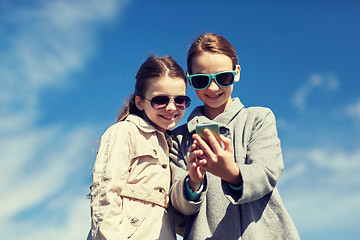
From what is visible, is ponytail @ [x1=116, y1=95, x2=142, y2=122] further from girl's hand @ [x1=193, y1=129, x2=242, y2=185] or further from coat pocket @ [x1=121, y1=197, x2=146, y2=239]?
girl's hand @ [x1=193, y1=129, x2=242, y2=185]

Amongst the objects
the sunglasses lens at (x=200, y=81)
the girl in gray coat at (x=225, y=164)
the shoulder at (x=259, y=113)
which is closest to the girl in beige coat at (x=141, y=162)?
the girl in gray coat at (x=225, y=164)

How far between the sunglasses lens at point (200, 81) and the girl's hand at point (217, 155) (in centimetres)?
114

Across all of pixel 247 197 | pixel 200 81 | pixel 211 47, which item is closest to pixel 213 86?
pixel 200 81

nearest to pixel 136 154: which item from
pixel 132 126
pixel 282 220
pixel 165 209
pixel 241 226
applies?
pixel 132 126

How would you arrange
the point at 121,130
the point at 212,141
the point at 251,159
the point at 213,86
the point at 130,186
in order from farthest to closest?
1. the point at 213,86
2. the point at 121,130
3. the point at 130,186
4. the point at 251,159
5. the point at 212,141

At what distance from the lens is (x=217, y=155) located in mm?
3496

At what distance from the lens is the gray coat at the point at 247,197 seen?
3.84 meters

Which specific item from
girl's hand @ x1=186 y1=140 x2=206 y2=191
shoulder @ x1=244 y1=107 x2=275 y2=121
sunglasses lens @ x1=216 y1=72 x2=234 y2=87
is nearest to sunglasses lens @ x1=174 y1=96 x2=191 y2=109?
sunglasses lens @ x1=216 y1=72 x2=234 y2=87

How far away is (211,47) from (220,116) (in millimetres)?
799

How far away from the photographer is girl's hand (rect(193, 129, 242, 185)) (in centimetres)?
349

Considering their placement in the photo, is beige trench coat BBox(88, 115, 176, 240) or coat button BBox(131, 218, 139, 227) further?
coat button BBox(131, 218, 139, 227)

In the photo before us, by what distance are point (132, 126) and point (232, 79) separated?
1275 millimetres

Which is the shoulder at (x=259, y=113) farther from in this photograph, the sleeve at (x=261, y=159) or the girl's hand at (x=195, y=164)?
the girl's hand at (x=195, y=164)

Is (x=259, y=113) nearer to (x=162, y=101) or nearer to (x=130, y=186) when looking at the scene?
(x=162, y=101)
